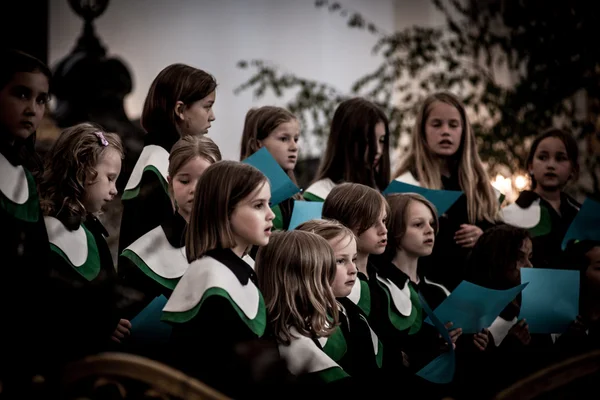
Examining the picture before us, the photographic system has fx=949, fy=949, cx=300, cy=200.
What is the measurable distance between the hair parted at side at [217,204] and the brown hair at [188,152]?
40 cm

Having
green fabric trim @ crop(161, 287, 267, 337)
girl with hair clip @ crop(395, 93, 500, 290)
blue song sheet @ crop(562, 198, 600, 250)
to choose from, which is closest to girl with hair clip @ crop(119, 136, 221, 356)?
green fabric trim @ crop(161, 287, 267, 337)

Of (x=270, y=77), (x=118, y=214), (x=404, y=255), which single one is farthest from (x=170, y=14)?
(x=404, y=255)

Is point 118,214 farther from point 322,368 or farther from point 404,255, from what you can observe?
point 322,368

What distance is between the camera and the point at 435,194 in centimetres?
389

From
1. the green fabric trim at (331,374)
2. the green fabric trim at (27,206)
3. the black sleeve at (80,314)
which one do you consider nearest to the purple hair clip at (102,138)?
the green fabric trim at (27,206)

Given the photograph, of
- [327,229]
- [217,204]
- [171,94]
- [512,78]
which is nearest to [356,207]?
[327,229]

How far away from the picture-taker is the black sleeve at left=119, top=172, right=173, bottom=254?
10.3ft

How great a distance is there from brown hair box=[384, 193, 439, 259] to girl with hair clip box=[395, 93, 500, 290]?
397 millimetres

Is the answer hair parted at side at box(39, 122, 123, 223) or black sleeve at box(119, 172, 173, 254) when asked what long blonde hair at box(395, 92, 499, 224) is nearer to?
black sleeve at box(119, 172, 173, 254)

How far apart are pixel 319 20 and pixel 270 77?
1119 mm

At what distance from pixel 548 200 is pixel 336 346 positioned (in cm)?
184

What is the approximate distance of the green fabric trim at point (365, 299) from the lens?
340 centimetres

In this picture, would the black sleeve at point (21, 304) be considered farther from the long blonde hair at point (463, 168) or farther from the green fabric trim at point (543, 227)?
the green fabric trim at point (543, 227)

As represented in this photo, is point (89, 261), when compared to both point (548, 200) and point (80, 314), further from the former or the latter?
point (548, 200)
